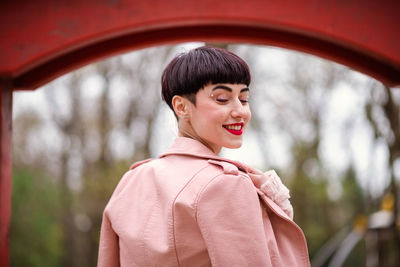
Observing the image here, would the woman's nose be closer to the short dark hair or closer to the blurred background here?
the short dark hair

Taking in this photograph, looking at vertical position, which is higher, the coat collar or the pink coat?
the coat collar

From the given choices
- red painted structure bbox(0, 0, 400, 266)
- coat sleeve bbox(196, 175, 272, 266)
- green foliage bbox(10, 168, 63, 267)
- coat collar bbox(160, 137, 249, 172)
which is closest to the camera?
coat sleeve bbox(196, 175, 272, 266)

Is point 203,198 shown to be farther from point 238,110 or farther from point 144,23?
point 144,23

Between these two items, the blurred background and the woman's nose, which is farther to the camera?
the blurred background

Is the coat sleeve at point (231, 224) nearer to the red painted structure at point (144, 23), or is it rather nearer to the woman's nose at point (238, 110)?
the woman's nose at point (238, 110)

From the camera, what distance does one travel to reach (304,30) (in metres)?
2.54

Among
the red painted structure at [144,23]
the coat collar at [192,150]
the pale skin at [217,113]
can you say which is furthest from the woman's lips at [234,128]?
the red painted structure at [144,23]

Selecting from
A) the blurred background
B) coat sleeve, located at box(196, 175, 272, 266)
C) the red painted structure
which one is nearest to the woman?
coat sleeve, located at box(196, 175, 272, 266)

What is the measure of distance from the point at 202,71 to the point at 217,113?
6.1 inches

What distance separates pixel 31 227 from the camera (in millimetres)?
11148

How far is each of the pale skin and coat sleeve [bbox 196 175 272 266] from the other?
259 mm

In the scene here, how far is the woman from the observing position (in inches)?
54.5

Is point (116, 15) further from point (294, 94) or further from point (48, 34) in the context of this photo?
point (294, 94)

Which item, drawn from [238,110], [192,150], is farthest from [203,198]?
[238,110]
